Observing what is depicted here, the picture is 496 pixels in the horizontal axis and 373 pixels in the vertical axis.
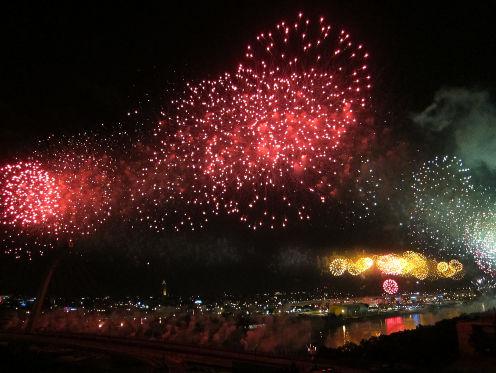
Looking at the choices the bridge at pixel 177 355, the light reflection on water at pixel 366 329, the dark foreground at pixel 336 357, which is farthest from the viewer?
the light reflection on water at pixel 366 329

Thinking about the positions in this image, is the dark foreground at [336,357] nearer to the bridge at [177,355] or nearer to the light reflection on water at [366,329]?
the bridge at [177,355]

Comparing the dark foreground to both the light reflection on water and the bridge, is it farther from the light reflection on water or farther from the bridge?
the light reflection on water

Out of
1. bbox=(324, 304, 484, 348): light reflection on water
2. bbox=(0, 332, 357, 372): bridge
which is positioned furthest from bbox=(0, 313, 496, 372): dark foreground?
bbox=(324, 304, 484, 348): light reflection on water

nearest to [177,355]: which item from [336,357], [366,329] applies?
[336,357]

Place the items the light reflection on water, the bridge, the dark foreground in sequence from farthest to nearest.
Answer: the light reflection on water < the bridge < the dark foreground

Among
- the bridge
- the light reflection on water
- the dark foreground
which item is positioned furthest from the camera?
the light reflection on water

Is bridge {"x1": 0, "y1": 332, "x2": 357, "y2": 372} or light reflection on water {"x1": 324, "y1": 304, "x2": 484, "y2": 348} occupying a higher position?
light reflection on water {"x1": 324, "y1": 304, "x2": 484, "y2": 348}

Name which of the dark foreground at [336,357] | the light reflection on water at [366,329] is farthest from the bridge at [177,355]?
the light reflection on water at [366,329]

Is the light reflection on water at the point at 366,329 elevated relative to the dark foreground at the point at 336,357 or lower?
elevated

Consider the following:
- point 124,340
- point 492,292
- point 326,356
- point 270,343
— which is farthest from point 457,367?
point 492,292
